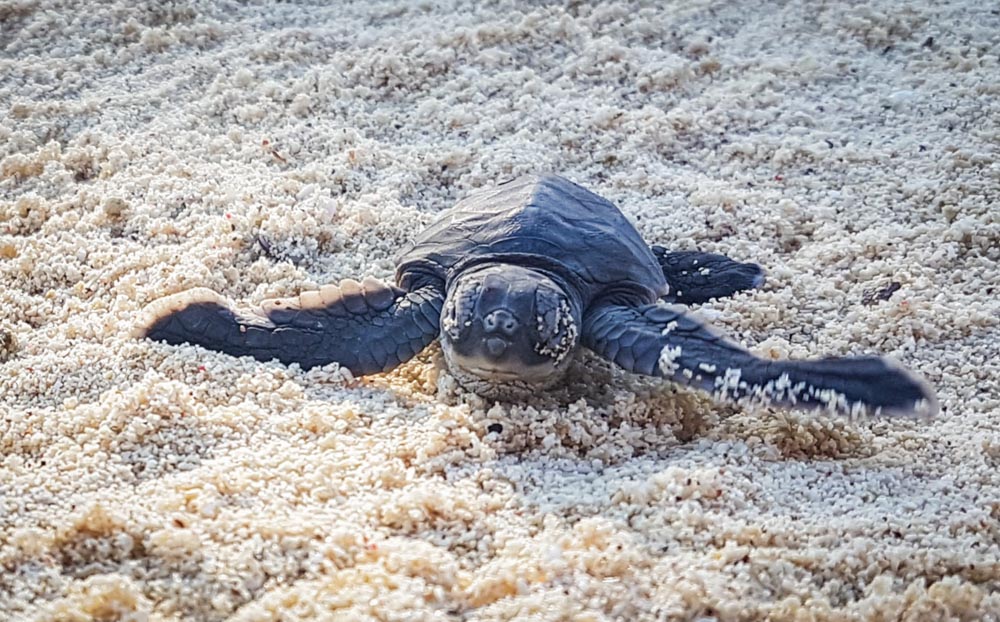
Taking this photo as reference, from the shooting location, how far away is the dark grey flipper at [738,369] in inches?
67.3

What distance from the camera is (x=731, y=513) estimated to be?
1.59 metres

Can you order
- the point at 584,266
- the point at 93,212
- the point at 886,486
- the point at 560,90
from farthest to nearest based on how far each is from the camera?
the point at 560,90
the point at 93,212
the point at 584,266
the point at 886,486

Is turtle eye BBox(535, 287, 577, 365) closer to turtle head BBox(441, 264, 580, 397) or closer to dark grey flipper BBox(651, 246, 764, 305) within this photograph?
turtle head BBox(441, 264, 580, 397)

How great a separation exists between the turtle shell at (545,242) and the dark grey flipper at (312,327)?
0.45ft

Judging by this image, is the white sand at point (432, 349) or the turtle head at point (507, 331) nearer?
the white sand at point (432, 349)

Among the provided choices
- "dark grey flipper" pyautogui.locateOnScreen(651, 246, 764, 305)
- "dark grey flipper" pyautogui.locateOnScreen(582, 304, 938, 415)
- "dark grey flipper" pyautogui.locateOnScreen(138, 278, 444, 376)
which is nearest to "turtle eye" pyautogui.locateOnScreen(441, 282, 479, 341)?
"dark grey flipper" pyautogui.locateOnScreen(138, 278, 444, 376)

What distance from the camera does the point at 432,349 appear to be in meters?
2.22

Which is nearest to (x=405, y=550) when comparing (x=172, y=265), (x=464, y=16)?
(x=172, y=265)

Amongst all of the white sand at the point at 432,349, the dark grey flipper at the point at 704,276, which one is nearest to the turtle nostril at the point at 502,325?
the white sand at the point at 432,349

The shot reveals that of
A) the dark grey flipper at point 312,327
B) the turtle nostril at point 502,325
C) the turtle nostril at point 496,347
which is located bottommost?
the dark grey flipper at point 312,327

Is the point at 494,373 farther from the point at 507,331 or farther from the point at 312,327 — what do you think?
the point at 312,327

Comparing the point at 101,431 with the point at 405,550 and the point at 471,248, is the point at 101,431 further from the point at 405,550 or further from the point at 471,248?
the point at 471,248

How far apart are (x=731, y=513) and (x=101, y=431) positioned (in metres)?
1.13

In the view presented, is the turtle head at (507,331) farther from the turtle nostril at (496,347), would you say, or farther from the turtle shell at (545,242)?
the turtle shell at (545,242)
